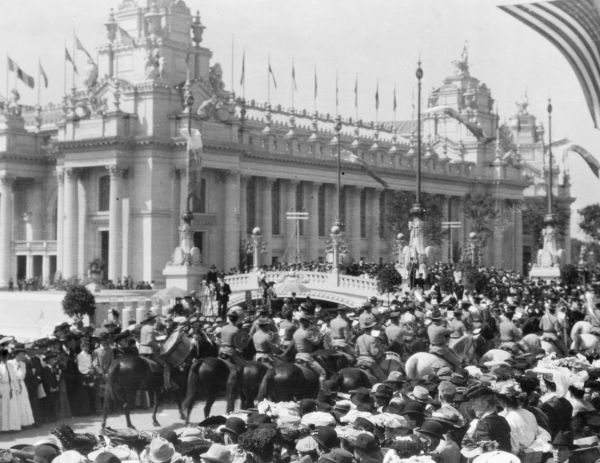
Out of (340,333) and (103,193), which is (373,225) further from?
(340,333)

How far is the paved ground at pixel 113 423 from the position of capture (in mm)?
19447

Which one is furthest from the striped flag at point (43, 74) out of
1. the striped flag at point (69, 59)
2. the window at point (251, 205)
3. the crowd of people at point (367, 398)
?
the crowd of people at point (367, 398)

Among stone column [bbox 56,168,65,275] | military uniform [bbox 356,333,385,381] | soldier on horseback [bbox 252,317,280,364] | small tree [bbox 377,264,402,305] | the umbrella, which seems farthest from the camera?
stone column [bbox 56,168,65,275]

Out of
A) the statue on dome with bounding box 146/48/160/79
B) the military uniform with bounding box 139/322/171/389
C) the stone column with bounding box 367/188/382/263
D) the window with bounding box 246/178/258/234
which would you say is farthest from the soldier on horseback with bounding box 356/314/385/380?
the stone column with bounding box 367/188/382/263

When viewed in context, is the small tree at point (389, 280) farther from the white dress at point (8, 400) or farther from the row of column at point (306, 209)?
the row of column at point (306, 209)

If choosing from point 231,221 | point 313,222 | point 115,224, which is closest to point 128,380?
point 115,224

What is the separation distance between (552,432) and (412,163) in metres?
82.3

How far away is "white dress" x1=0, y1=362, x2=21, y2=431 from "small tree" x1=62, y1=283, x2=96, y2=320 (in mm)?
25260

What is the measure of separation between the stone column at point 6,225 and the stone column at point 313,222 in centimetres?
2231

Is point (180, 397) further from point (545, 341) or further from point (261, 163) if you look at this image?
point (261, 163)

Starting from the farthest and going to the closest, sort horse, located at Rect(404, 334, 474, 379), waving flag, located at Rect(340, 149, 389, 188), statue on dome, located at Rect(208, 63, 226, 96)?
statue on dome, located at Rect(208, 63, 226, 96) < waving flag, located at Rect(340, 149, 389, 188) < horse, located at Rect(404, 334, 474, 379)

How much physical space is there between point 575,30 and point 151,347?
10.3m

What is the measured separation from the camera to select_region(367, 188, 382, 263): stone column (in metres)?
89.3

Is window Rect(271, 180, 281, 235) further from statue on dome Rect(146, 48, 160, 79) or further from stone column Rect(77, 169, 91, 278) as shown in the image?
statue on dome Rect(146, 48, 160, 79)
